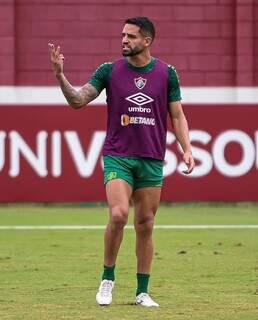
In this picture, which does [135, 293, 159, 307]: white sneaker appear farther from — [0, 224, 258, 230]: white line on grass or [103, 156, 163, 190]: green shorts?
[0, 224, 258, 230]: white line on grass

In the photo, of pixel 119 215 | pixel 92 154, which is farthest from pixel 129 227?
pixel 119 215

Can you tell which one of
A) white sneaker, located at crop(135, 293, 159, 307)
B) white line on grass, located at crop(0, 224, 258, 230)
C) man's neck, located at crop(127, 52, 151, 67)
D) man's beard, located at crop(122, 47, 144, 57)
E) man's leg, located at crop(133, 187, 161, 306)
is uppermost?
man's beard, located at crop(122, 47, 144, 57)

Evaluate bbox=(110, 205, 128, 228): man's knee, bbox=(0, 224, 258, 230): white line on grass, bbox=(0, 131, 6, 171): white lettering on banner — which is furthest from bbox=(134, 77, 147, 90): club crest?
bbox=(0, 131, 6, 171): white lettering on banner

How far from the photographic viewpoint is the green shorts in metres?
8.93

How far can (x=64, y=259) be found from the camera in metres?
12.6

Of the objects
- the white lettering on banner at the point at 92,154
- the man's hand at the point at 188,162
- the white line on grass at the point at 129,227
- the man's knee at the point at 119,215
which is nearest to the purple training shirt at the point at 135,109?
the man's hand at the point at 188,162

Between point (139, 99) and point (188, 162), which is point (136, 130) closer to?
point (139, 99)

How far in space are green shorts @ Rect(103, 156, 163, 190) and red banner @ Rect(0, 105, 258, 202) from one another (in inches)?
395

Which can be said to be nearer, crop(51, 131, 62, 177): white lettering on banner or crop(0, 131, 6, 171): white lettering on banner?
crop(0, 131, 6, 171): white lettering on banner

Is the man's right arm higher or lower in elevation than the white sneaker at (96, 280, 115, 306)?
higher

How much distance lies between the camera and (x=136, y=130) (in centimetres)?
896

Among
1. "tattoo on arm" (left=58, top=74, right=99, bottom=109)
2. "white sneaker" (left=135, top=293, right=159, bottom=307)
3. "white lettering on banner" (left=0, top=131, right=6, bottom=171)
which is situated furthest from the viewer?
"white lettering on banner" (left=0, top=131, right=6, bottom=171)

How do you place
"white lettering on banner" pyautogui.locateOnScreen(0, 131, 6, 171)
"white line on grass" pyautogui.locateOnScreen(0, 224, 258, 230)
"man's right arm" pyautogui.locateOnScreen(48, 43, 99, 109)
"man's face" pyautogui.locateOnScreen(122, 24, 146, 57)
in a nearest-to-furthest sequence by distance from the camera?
1. "man's right arm" pyautogui.locateOnScreen(48, 43, 99, 109)
2. "man's face" pyautogui.locateOnScreen(122, 24, 146, 57)
3. "white line on grass" pyautogui.locateOnScreen(0, 224, 258, 230)
4. "white lettering on banner" pyautogui.locateOnScreen(0, 131, 6, 171)

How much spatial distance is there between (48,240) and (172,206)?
5.21 meters
